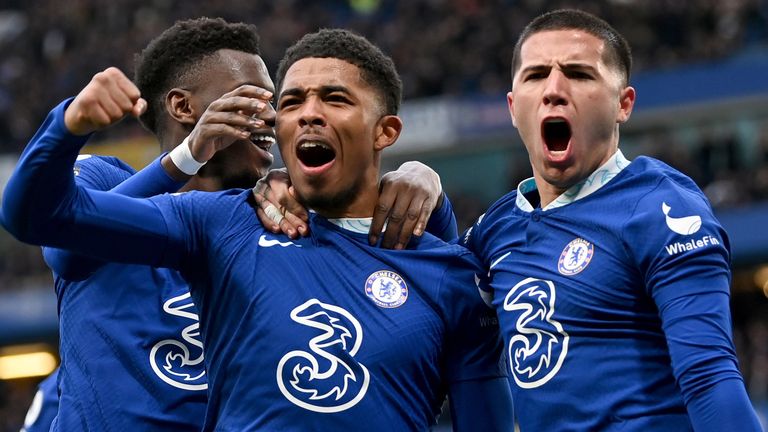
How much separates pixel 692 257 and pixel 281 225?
139 centimetres

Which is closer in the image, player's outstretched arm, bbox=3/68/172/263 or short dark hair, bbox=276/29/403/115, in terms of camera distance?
player's outstretched arm, bbox=3/68/172/263

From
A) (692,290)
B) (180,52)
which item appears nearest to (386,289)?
(692,290)

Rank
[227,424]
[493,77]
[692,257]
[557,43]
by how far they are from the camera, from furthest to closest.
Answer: [493,77], [557,43], [227,424], [692,257]

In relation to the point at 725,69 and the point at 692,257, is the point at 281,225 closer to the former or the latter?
the point at 692,257

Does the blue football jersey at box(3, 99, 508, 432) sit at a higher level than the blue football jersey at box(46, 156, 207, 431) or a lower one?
higher

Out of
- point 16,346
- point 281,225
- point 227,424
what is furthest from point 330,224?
point 16,346

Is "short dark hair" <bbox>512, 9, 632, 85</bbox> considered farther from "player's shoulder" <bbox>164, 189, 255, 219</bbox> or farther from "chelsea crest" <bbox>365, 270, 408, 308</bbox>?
"player's shoulder" <bbox>164, 189, 255, 219</bbox>

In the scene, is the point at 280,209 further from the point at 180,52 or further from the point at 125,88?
the point at 180,52

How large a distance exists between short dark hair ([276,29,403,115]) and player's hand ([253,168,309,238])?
37cm

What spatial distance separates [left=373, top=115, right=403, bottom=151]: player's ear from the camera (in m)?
4.56

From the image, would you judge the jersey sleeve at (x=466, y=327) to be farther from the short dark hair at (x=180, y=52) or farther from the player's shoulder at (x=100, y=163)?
the short dark hair at (x=180, y=52)

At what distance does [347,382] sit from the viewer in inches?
162

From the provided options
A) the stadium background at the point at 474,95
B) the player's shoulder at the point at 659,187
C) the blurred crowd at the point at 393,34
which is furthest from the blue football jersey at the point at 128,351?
the blurred crowd at the point at 393,34

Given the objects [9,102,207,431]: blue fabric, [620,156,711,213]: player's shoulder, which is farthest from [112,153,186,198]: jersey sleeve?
[620,156,711,213]: player's shoulder
